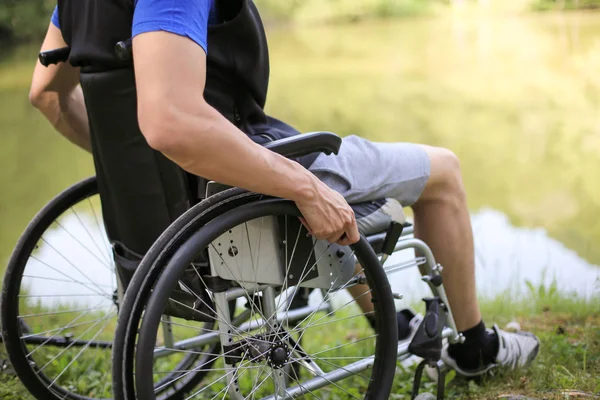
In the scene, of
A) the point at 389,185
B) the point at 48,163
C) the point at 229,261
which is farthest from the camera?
the point at 48,163

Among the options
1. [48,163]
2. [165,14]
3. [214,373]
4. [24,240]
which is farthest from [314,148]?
[48,163]

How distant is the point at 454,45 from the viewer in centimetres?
752

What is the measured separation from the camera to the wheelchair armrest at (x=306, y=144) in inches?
60.1

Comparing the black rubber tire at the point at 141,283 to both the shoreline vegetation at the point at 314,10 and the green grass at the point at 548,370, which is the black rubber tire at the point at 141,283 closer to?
the green grass at the point at 548,370

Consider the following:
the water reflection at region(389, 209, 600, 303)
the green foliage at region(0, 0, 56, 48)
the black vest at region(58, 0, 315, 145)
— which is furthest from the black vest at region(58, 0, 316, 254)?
the green foliage at region(0, 0, 56, 48)

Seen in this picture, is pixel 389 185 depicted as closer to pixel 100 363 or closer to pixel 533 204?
pixel 100 363

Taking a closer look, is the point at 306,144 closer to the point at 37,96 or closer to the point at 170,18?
the point at 170,18

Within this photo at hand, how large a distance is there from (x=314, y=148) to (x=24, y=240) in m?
0.76

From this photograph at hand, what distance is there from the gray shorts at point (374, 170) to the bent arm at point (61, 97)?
0.65 meters

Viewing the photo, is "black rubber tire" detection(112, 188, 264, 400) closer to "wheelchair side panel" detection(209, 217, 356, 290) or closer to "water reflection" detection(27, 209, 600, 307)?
"wheelchair side panel" detection(209, 217, 356, 290)

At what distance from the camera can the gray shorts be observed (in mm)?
1723

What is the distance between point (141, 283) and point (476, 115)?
530 centimetres

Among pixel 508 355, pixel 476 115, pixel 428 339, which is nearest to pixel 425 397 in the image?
pixel 428 339

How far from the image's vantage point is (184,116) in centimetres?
133
